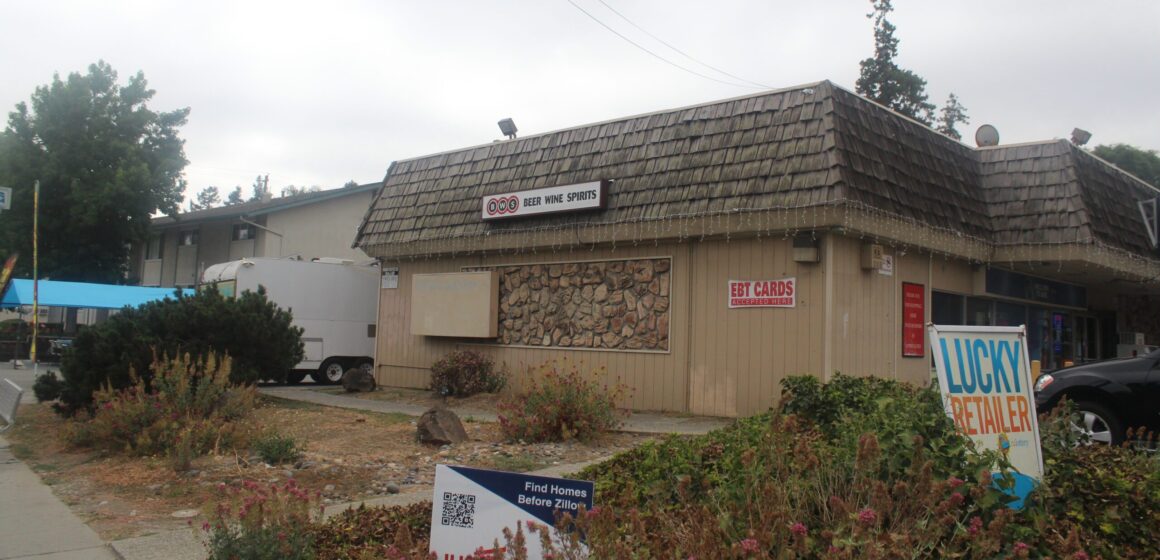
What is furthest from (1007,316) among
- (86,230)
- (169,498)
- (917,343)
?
(86,230)

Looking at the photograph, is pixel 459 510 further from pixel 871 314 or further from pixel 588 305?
pixel 588 305

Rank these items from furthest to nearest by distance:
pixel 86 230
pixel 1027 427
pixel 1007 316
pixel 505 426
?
pixel 86 230 < pixel 1007 316 < pixel 505 426 < pixel 1027 427

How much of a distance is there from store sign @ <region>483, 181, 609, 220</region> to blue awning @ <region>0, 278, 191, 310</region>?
609 inches

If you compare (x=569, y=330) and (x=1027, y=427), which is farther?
(x=569, y=330)

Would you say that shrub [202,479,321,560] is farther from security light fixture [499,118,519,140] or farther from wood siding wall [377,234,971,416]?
security light fixture [499,118,519,140]

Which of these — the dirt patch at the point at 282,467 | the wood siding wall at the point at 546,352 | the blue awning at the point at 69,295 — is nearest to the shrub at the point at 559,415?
the dirt patch at the point at 282,467

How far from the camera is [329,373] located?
21.3 metres

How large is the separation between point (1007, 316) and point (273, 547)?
15184 mm

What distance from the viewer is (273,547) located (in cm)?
469

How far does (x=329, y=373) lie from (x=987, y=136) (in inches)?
615

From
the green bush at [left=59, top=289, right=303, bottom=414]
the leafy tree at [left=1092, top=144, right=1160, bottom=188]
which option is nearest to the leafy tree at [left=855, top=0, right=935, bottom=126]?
the leafy tree at [left=1092, top=144, right=1160, bottom=188]

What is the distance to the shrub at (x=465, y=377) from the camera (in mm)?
15914

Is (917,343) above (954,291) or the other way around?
the other way around

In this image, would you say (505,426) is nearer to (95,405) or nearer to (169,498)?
(169,498)
